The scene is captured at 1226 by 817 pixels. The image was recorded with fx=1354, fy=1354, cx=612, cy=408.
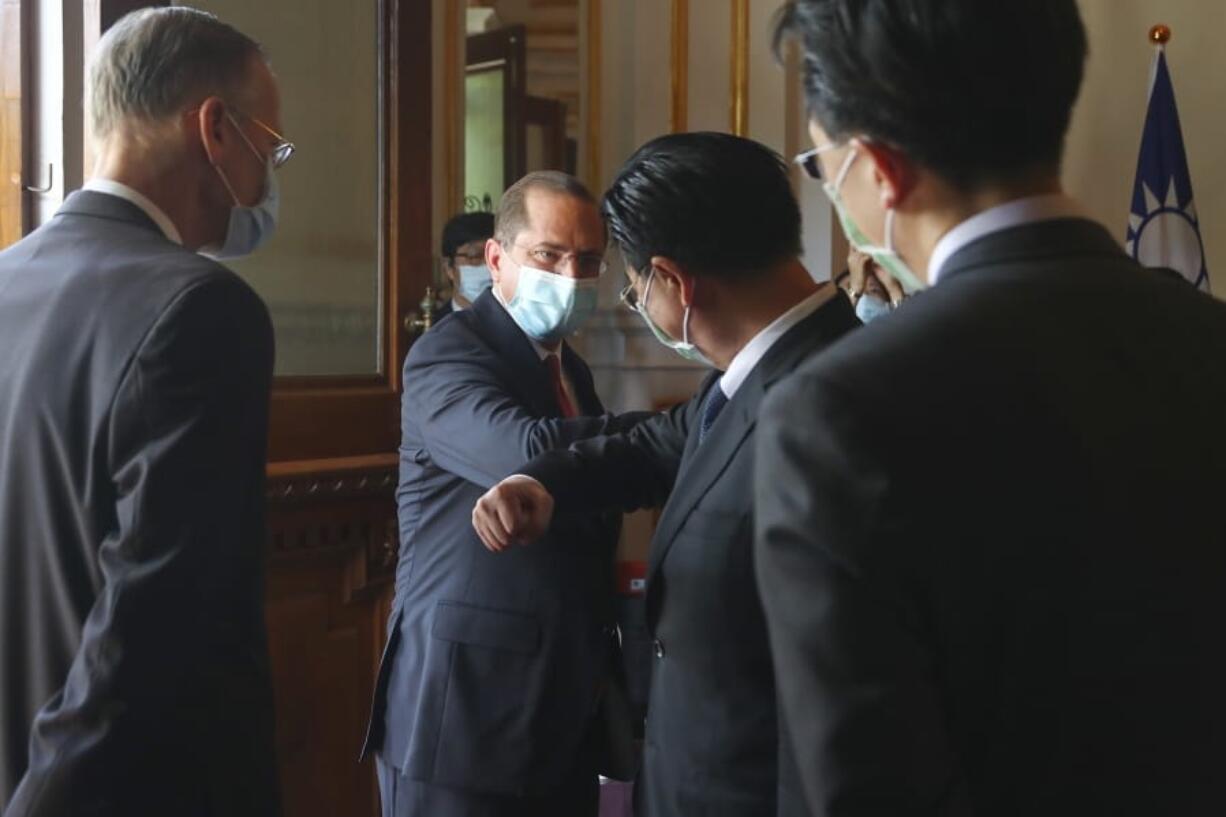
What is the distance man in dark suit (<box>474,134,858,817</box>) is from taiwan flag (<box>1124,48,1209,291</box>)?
2.63 meters

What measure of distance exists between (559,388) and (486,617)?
1.51 feet

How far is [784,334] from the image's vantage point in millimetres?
1478

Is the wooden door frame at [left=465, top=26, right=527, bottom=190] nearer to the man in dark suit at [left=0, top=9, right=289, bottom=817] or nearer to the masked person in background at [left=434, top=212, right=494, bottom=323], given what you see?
the masked person in background at [left=434, top=212, right=494, bottom=323]

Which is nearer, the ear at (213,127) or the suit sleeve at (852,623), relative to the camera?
the suit sleeve at (852,623)

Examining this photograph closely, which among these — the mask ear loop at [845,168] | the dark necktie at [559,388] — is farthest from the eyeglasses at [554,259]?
the mask ear loop at [845,168]

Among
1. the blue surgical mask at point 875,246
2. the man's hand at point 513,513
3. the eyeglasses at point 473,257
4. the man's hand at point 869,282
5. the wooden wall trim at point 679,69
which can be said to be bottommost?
the man's hand at point 513,513

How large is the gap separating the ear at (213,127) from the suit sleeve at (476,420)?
647 millimetres

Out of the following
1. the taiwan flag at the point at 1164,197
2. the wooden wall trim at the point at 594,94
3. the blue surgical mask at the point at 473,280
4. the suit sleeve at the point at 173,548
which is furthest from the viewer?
the taiwan flag at the point at 1164,197

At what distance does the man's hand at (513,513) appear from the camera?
1672 millimetres

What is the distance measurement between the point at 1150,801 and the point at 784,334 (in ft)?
2.43

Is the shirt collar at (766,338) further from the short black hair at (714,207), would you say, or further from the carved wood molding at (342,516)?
the carved wood molding at (342,516)

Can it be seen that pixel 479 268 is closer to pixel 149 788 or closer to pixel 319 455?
pixel 319 455

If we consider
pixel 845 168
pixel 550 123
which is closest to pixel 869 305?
pixel 550 123

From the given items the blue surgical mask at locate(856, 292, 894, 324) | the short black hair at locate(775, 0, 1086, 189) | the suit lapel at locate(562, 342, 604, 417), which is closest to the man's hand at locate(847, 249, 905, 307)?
the blue surgical mask at locate(856, 292, 894, 324)
